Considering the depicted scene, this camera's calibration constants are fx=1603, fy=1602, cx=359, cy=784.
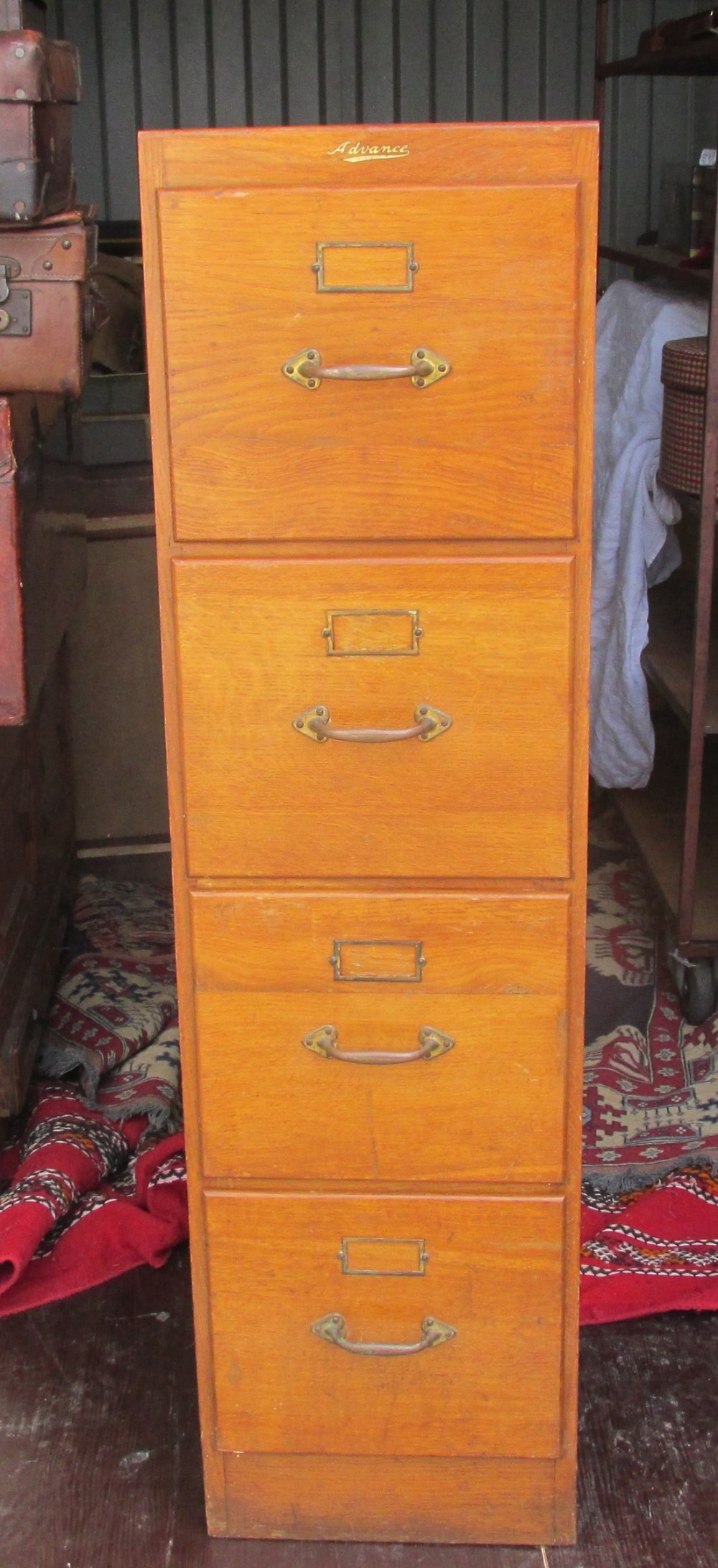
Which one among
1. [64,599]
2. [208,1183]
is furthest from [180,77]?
[208,1183]

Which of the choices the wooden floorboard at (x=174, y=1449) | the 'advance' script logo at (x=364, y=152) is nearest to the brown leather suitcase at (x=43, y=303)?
the 'advance' script logo at (x=364, y=152)

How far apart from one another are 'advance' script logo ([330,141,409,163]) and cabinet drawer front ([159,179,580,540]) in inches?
1.2

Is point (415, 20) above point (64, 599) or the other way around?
above

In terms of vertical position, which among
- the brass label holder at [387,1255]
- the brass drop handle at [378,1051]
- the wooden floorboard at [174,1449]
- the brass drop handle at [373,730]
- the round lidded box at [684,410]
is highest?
the round lidded box at [684,410]

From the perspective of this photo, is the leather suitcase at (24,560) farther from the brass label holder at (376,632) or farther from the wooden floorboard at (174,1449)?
the wooden floorboard at (174,1449)

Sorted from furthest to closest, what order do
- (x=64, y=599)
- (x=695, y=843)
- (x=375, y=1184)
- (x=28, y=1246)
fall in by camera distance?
1. (x=695, y=843)
2. (x=64, y=599)
3. (x=28, y=1246)
4. (x=375, y=1184)

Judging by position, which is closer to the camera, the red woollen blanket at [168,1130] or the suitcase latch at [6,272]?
the suitcase latch at [6,272]

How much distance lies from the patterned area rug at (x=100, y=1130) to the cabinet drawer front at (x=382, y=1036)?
63 centimetres

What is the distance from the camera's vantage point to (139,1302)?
7.18 feet

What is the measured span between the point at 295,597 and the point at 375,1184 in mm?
629

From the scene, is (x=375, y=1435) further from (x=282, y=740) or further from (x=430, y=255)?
(x=430, y=255)

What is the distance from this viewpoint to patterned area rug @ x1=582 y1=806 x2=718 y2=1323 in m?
2.16

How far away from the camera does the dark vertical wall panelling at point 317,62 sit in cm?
379

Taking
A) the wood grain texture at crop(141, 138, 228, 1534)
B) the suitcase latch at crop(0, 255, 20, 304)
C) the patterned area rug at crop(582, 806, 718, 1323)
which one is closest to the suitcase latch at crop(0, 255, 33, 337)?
the suitcase latch at crop(0, 255, 20, 304)
